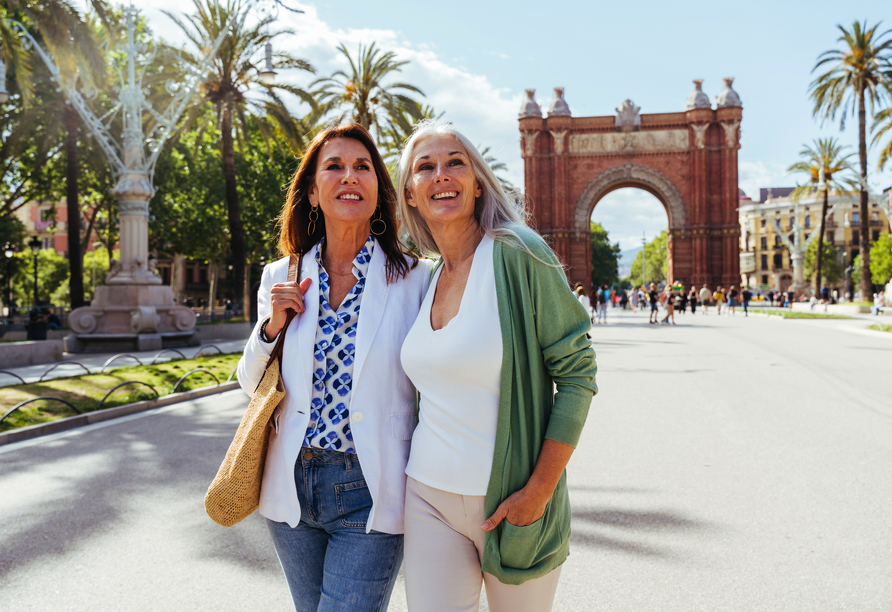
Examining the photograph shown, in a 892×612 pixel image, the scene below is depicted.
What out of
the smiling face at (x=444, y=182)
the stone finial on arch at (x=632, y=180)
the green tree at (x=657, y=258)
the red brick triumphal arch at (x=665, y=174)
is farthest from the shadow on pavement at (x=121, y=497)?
the green tree at (x=657, y=258)

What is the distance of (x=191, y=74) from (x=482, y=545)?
21555mm

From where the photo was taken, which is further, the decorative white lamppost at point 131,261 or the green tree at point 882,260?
the green tree at point 882,260

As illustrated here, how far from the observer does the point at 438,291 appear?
87.0 inches

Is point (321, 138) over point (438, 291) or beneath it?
over

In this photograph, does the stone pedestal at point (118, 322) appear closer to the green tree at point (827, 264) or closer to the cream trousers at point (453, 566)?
the cream trousers at point (453, 566)

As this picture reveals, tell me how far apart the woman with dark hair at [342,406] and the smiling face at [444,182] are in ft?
0.77

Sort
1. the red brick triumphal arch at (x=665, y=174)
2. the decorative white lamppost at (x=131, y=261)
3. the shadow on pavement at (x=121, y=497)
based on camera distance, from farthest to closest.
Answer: the red brick triumphal arch at (x=665, y=174) → the decorative white lamppost at (x=131, y=261) → the shadow on pavement at (x=121, y=497)

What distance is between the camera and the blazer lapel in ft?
6.88

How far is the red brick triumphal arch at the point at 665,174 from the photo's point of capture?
48344 millimetres

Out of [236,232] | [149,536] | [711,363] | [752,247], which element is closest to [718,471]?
[149,536]

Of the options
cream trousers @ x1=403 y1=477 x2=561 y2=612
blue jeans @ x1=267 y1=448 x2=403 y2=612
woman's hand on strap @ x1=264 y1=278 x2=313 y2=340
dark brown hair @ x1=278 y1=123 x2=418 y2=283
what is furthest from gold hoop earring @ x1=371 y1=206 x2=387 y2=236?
cream trousers @ x1=403 y1=477 x2=561 y2=612

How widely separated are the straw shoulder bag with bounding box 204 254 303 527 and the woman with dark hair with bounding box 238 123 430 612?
3 cm

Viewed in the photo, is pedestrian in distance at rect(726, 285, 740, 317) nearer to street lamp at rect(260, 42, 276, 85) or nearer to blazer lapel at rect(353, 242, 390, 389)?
street lamp at rect(260, 42, 276, 85)

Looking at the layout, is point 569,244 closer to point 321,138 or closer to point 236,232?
point 236,232
